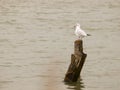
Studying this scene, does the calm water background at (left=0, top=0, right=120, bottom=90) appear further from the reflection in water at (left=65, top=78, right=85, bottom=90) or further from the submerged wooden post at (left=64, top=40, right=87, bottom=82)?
the submerged wooden post at (left=64, top=40, right=87, bottom=82)

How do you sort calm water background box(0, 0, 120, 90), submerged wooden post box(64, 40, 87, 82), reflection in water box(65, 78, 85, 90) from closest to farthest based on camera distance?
submerged wooden post box(64, 40, 87, 82)
reflection in water box(65, 78, 85, 90)
calm water background box(0, 0, 120, 90)

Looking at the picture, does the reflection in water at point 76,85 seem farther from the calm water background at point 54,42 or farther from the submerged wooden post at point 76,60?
the submerged wooden post at point 76,60

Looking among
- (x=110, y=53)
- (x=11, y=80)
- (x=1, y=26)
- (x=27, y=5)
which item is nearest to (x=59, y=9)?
(x=27, y=5)

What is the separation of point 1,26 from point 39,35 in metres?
2.94

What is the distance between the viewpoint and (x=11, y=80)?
16531 millimetres

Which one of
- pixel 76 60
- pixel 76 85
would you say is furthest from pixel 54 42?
pixel 76 60

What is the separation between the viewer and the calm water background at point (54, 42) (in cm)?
1641

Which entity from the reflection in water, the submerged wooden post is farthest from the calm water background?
the submerged wooden post

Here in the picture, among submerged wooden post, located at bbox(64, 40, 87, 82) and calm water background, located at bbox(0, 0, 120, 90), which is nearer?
submerged wooden post, located at bbox(64, 40, 87, 82)

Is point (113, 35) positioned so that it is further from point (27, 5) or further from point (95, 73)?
point (27, 5)

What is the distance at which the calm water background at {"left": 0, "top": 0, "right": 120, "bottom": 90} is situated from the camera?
16406mm

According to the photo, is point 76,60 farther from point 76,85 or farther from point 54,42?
point 54,42

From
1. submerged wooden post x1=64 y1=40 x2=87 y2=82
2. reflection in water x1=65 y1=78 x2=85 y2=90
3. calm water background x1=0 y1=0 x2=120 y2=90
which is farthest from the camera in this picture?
calm water background x1=0 y1=0 x2=120 y2=90

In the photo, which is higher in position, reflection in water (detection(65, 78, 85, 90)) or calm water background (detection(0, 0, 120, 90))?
calm water background (detection(0, 0, 120, 90))
